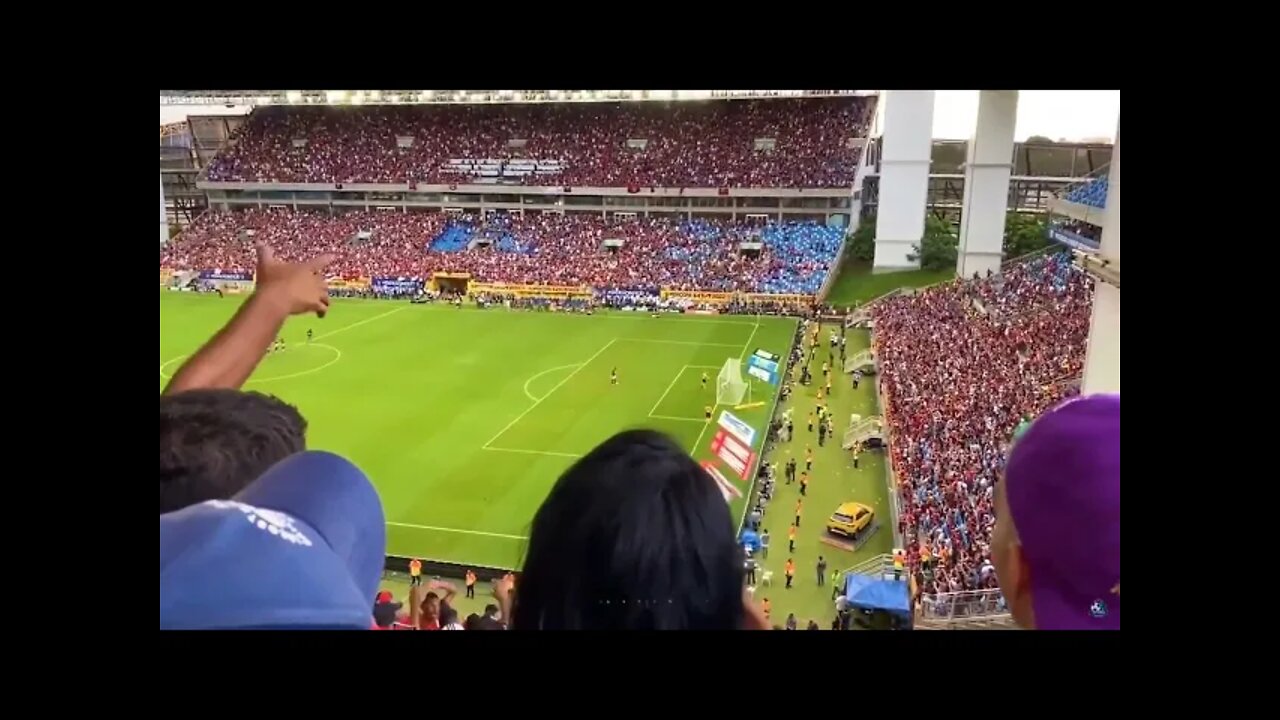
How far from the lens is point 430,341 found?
1572 centimetres

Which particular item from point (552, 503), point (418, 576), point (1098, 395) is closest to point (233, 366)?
point (552, 503)

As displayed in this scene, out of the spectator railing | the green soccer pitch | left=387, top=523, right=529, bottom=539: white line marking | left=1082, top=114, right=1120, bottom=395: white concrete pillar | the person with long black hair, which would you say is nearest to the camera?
the person with long black hair

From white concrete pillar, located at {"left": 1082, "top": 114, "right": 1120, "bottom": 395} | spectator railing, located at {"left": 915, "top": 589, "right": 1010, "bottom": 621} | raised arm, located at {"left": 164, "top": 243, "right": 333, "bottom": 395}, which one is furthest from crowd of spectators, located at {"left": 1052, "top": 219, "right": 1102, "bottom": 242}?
raised arm, located at {"left": 164, "top": 243, "right": 333, "bottom": 395}

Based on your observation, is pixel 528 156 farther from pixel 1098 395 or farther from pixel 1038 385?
pixel 1098 395

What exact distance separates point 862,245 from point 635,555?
20664 millimetres

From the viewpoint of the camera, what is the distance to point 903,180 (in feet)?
64.6

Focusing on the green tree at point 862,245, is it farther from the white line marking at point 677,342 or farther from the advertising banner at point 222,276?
the advertising banner at point 222,276

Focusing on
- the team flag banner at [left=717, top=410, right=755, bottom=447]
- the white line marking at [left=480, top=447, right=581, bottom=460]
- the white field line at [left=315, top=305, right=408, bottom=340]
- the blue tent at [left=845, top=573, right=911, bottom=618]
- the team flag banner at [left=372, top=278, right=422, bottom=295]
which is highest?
the team flag banner at [left=372, top=278, right=422, bottom=295]

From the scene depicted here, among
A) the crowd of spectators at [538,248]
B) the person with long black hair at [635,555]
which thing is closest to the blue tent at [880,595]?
the person with long black hair at [635,555]

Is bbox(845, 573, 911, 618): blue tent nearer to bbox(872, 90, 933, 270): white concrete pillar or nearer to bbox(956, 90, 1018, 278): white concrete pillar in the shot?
bbox(956, 90, 1018, 278): white concrete pillar

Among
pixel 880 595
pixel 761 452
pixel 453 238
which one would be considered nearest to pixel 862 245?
pixel 453 238

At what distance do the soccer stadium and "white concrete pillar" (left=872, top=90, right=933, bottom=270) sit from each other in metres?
0.08

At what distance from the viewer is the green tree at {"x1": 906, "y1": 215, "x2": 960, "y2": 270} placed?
1930cm
